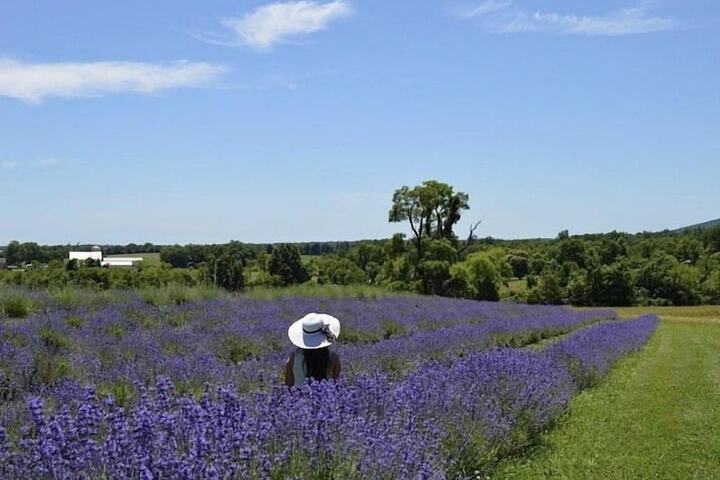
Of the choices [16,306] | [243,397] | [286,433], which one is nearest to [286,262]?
[16,306]

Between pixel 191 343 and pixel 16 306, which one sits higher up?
pixel 16 306

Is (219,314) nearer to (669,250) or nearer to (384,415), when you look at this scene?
(384,415)

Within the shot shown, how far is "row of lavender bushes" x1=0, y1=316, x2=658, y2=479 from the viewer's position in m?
2.71

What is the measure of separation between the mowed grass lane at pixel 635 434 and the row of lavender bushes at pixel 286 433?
0.48 m

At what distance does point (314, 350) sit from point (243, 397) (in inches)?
51.3

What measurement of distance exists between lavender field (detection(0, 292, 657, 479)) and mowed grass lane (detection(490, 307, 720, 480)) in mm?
279

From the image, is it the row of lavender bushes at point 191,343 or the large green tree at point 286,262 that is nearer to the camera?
the row of lavender bushes at point 191,343

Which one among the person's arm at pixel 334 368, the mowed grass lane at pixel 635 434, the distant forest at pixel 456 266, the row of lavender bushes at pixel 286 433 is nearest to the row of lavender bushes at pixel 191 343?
the person's arm at pixel 334 368

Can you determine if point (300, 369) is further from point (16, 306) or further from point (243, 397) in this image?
point (16, 306)

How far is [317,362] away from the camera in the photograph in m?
5.58

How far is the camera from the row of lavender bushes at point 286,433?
2715 millimetres

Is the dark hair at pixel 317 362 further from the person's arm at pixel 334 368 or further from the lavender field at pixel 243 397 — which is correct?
the lavender field at pixel 243 397

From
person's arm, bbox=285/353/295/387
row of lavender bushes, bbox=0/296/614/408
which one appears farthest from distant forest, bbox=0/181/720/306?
person's arm, bbox=285/353/295/387

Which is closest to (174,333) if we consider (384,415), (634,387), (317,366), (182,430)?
(317,366)
